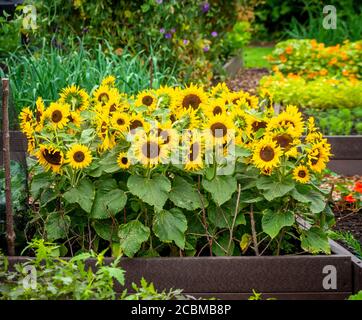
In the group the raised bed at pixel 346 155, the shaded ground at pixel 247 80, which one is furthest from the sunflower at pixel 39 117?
the shaded ground at pixel 247 80

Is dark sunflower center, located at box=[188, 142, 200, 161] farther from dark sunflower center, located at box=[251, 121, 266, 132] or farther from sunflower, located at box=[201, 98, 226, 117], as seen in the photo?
dark sunflower center, located at box=[251, 121, 266, 132]

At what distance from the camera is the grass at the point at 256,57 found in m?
13.8

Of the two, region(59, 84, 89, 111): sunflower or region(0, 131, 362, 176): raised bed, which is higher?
region(59, 84, 89, 111): sunflower

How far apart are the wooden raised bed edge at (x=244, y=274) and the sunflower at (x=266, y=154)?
416 millimetres

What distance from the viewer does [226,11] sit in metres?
12.2

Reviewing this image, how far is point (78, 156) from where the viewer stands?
3.76 metres

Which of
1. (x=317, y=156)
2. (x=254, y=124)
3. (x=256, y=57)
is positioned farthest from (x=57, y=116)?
(x=256, y=57)

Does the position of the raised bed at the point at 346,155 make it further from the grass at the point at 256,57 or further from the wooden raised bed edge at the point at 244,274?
the grass at the point at 256,57

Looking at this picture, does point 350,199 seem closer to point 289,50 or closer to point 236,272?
point 236,272

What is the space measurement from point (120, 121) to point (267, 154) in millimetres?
642

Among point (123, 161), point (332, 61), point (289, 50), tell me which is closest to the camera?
point (123, 161)

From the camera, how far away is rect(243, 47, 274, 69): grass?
13797 millimetres

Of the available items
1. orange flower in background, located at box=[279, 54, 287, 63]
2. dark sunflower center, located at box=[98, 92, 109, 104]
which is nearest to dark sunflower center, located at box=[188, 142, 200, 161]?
dark sunflower center, located at box=[98, 92, 109, 104]
